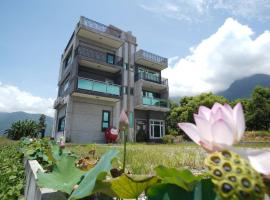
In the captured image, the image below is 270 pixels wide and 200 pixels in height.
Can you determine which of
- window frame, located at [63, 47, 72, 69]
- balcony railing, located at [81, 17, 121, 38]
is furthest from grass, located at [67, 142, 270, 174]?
window frame, located at [63, 47, 72, 69]

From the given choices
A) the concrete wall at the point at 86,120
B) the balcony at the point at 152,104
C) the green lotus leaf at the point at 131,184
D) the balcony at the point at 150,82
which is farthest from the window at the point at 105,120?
the green lotus leaf at the point at 131,184

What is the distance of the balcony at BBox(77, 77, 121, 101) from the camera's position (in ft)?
54.2

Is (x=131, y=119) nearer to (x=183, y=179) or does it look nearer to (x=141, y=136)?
(x=141, y=136)

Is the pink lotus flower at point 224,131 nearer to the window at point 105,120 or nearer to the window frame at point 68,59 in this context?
the window at point 105,120

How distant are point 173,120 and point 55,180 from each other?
3764 centimetres

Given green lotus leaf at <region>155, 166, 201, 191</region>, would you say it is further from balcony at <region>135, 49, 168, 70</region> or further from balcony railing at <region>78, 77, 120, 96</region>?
balcony at <region>135, 49, 168, 70</region>

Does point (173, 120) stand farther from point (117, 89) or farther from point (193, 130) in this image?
point (193, 130)

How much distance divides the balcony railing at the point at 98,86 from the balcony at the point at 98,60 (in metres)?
1.72

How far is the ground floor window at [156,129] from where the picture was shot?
71.6 ft

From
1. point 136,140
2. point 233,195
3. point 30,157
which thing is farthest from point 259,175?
point 136,140

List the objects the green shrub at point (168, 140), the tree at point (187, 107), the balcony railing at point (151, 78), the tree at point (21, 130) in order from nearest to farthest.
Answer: the green shrub at point (168, 140), the balcony railing at point (151, 78), the tree at point (21, 130), the tree at point (187, 107)

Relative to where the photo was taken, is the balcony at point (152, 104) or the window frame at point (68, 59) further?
the window frame at point (68, 59)

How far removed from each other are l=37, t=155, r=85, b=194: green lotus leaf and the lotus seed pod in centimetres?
103

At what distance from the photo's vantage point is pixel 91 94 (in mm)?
16922
